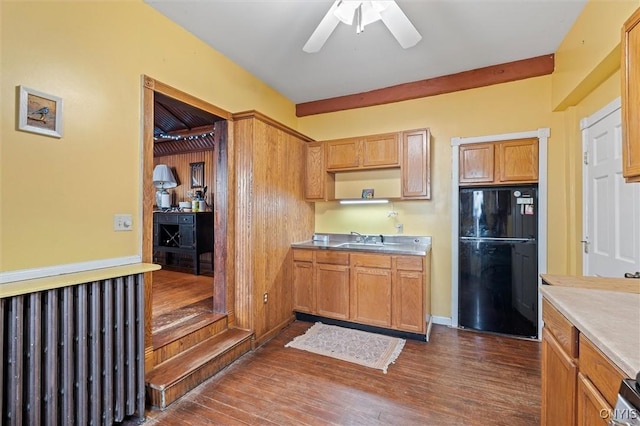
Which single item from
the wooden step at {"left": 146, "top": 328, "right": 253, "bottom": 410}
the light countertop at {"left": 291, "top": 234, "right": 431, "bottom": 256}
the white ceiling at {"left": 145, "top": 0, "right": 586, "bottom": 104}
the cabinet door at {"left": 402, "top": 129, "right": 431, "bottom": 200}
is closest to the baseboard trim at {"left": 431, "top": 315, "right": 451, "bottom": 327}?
the light countertop at {"left": 291, "top": 234, "right": 431, "bottom": 256}

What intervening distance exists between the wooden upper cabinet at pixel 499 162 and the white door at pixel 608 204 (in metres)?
0.45

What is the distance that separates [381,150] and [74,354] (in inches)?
128

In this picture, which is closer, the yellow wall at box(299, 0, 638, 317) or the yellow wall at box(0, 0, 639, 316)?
the yellow wall at box(0, 0, 639, 316)

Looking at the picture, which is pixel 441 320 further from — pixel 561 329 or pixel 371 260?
pixel 561 329

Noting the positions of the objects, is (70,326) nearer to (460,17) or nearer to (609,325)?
(609,325)

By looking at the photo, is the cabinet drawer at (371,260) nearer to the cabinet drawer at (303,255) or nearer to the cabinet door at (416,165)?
the cabinet drawer at (303,255)

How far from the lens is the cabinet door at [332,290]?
3.26 metres

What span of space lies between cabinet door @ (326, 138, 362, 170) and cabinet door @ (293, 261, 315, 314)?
1.34 m

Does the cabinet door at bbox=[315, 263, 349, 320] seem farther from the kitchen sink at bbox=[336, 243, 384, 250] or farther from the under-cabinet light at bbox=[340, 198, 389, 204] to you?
the under-cabinet light at bbox=[340, 198, 389, 204]

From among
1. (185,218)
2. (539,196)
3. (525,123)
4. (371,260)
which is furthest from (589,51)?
(185,218)

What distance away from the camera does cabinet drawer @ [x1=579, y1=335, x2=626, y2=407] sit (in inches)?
32.8

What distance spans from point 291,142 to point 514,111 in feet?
8.46

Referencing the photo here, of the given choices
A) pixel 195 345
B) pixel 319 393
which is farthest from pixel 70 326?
pixel 319 393

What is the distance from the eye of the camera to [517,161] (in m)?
3.03
